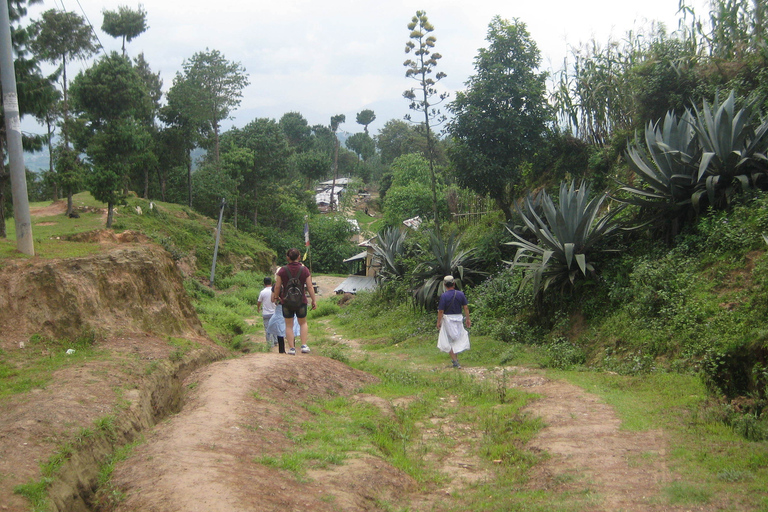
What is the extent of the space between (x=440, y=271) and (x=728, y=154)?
7114 mm

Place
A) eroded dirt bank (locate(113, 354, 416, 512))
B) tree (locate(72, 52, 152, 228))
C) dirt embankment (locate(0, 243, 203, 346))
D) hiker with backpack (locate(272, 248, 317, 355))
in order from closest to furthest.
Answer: eroded dirt bank (locate(113, 354, 416, 512)) → dirt embankment (locate(0, 243, 203, 346)) → hiker with backpack (locate(272, 248, 317, 355)) → tree (locate(72, 52, 152, 228))

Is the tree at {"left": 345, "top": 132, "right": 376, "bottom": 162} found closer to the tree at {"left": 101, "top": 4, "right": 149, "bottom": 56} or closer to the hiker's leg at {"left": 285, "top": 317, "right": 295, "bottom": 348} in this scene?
the tree at {"left": 101, "top": 4, "right": 149, "bottom": 56}

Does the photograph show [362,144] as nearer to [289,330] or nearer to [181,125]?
[181,125]

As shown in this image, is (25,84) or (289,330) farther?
(25,84)

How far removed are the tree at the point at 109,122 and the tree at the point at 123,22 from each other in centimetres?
1037

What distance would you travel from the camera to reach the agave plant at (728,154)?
29.3ft

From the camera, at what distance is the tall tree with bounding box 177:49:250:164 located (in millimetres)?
44406

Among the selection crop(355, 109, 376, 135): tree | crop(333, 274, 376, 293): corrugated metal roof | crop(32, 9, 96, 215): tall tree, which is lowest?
crop(333, 274, 376, 293): corrugated metal roof

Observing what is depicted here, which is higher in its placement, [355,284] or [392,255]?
[392,255]

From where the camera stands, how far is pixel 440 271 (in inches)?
578

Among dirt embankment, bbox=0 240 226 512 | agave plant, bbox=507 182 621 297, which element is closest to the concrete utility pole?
dirt embankment, bbox=0 240 226 512

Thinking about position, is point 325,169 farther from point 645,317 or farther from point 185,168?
point 645,317

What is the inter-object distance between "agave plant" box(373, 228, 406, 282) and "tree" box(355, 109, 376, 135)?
92055mm

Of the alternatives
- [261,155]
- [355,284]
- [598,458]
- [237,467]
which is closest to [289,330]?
[237,467]
